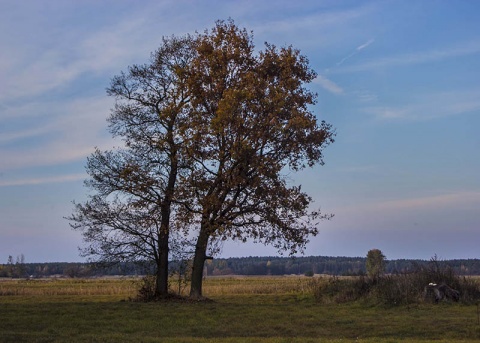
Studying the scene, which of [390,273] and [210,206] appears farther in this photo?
[390,273]

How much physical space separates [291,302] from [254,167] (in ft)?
27.3

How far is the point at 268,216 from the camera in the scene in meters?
33.7

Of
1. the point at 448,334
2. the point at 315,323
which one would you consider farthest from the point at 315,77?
the point at 448,334

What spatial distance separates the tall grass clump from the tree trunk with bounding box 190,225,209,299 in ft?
22.8

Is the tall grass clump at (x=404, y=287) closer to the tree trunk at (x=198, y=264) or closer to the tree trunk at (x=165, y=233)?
the tree trunk at (x=198, y=264)

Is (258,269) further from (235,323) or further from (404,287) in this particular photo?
(235,323)

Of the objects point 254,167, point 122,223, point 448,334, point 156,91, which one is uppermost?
point 156,91

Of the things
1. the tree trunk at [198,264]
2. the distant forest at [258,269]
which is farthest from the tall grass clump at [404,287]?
the tree trunk at [198,264]

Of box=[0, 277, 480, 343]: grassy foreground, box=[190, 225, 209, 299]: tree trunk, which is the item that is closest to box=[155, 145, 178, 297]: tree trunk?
box=[190, 225, 209, 299]: tree trunk

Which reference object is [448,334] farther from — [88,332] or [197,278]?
[197,278]

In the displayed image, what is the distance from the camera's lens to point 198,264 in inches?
1395

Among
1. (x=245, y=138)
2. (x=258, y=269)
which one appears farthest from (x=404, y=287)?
(x=258, y=269)

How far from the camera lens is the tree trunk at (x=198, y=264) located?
35.2 meters

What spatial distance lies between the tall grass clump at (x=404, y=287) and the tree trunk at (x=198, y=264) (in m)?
6.95
